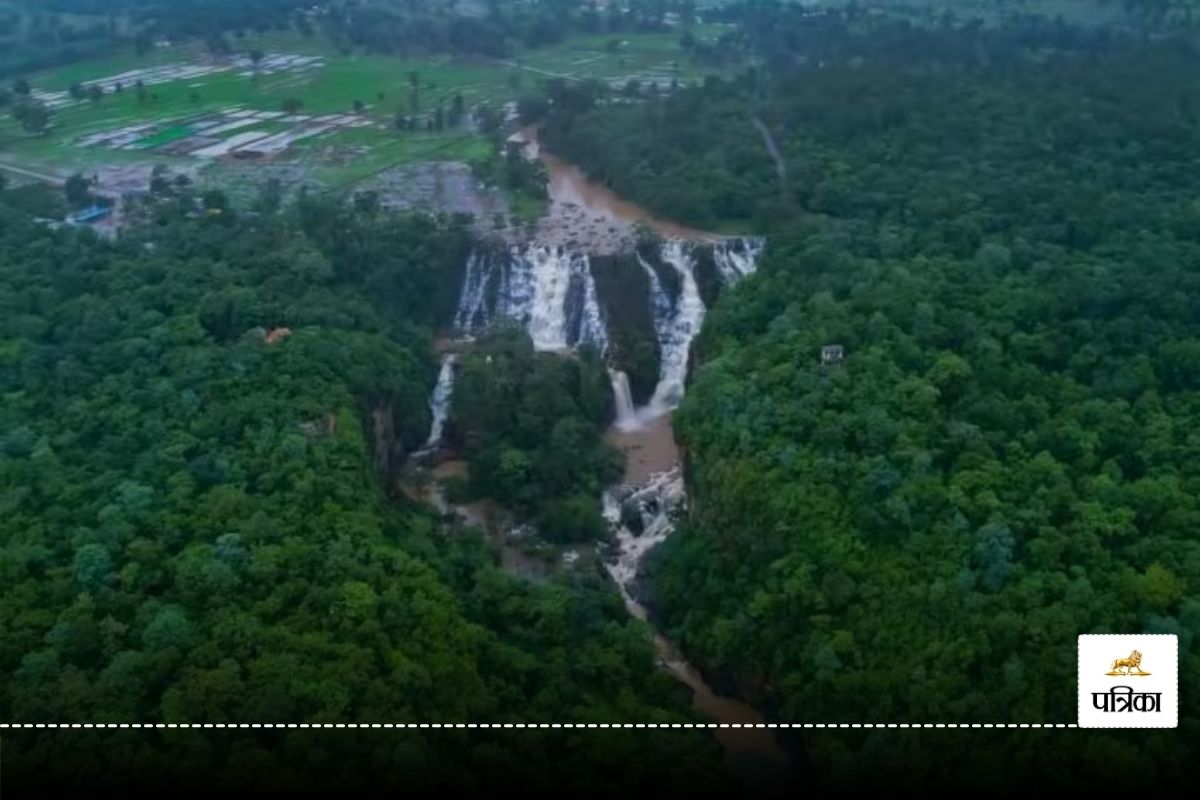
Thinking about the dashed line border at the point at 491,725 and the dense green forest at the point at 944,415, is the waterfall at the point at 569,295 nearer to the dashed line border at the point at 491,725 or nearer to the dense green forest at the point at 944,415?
the dense green forest at the point at 944,415

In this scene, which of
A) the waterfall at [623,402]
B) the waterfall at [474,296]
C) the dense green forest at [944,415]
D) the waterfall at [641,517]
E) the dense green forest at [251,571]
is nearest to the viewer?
the dense green forest at [251,571]

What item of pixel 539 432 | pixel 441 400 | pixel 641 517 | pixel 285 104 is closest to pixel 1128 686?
pixel 641 517

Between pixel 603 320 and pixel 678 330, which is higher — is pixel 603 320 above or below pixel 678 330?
above

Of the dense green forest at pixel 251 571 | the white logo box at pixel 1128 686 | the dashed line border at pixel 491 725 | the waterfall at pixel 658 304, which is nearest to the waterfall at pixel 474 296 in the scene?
the dense green forest at pixel 251 571

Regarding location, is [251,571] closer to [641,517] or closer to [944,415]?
[641,517]

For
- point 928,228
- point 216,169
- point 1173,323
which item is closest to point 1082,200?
point 928,228

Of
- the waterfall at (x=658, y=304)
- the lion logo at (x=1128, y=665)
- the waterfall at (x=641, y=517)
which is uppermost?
the waterfall at (x=658, y=304)

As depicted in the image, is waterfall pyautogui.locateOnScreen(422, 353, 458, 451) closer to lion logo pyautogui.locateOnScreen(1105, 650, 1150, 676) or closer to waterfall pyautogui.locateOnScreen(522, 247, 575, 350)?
waterfall pyautogui.locateOnScreen(522, 247, 575, 350)
